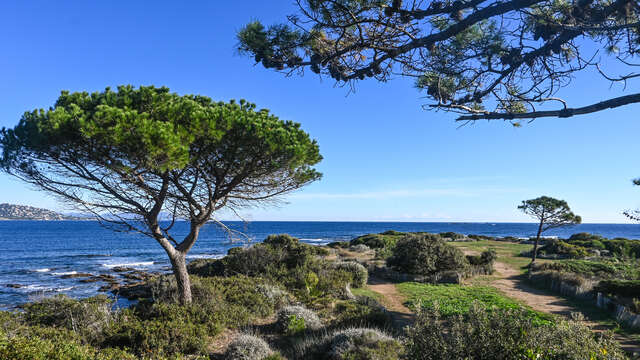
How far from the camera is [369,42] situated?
487cm

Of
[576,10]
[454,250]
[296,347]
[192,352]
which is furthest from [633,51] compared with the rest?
[454,250]

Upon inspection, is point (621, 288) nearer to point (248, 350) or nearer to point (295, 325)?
point (295, 325)

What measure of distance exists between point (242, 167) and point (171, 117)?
2672 mm

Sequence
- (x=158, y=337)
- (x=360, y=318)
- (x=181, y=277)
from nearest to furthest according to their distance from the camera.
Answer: (x=158, y=337)
(x=360, y=318)
(x=181, y=277)

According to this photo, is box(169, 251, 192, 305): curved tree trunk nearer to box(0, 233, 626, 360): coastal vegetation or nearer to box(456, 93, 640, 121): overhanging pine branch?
box(0, 233, 626, 360): coastal vegetation

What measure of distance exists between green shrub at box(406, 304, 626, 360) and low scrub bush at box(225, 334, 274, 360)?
3622 millimetres

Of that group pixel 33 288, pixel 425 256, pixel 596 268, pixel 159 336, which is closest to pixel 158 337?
pixel 159 336

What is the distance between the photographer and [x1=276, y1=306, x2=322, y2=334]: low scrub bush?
27.8ft

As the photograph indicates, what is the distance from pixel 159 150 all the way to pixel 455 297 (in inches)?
479

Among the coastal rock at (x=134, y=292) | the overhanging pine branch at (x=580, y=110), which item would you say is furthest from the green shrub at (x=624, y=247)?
the coastal rock at (x=134, y=292)

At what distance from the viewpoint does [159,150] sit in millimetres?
7156

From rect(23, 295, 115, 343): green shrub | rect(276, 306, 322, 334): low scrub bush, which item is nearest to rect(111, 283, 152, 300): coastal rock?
rect(23, 295, 115, 343): green shrub

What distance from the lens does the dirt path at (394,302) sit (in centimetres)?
981

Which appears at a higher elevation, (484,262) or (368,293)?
(484,262)
